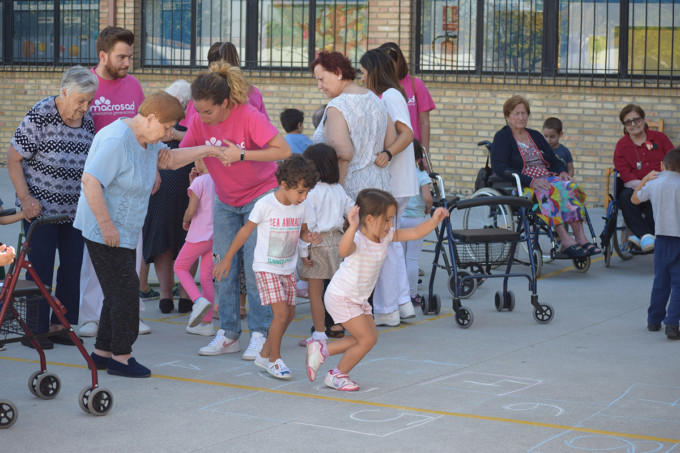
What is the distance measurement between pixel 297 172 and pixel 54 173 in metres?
1.86

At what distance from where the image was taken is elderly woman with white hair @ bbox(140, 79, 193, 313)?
26.0 ft

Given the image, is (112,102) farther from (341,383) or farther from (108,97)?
(341,383)

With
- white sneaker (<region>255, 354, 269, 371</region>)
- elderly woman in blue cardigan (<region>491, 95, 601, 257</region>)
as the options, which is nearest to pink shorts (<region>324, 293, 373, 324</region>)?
white sneaker (<region>255, 354, 269, 371</region>)

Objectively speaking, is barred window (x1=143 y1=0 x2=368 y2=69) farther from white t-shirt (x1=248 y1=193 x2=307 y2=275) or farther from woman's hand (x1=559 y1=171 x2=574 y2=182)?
white t-shirt (x1=248 y1=193 x2=307 y2=275)

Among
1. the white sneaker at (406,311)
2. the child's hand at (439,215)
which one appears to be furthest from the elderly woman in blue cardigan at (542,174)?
the child's hand at (439,215)

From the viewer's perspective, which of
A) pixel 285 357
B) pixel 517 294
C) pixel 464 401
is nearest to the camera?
pixel 464 401

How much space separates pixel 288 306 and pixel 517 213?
443 cm

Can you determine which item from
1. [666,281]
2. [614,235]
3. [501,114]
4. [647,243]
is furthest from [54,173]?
[501,114]

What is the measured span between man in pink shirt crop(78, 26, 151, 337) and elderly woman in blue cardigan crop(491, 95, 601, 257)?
4.09m

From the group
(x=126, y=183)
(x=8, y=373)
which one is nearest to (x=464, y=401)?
(x=126, y=183)

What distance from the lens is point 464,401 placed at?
532 centimetres

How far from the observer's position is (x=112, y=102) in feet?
23.2

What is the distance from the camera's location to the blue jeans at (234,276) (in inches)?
251

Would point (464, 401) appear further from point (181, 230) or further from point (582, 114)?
point (582, 114)
